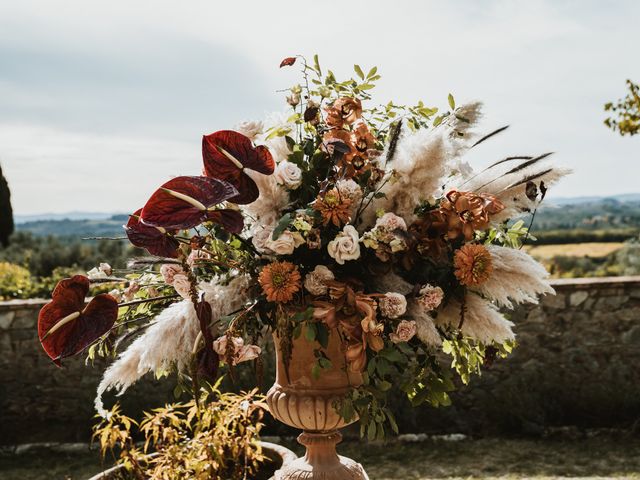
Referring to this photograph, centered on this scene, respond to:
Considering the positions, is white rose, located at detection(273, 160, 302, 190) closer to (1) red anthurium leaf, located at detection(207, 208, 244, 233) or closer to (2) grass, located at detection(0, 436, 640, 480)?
(1) red anthurium leaf, located at detection(207, 208, 244, 233)

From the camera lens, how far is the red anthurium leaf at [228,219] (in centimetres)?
170

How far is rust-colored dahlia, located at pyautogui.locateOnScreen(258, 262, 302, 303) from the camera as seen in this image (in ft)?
5.60

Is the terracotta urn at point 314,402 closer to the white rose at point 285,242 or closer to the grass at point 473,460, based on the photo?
the white rose at point 285,242

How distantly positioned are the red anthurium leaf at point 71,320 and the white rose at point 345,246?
580 mm

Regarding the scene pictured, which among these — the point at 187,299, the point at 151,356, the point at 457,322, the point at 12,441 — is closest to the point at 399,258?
the point at 457,322

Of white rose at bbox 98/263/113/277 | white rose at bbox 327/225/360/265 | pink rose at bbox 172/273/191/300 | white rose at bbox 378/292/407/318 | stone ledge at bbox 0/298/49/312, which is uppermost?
white rose at bbox 327/225/360/265

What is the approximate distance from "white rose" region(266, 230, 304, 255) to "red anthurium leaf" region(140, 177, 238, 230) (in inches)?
6.0

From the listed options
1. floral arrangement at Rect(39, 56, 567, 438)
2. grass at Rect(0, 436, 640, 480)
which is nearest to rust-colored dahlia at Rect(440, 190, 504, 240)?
floral arrangement at Rect(39, 56, 567, 438)

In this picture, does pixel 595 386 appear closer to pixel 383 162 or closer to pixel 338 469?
pixel 338 469

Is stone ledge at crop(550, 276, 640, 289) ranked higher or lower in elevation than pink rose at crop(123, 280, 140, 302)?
lower

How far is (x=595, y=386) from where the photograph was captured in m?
5.25

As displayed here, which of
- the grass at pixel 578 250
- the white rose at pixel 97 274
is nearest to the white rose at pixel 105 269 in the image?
the white rose at pixel 97 274

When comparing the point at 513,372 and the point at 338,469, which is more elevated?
the point at 338,469

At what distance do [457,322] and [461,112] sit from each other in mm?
563
